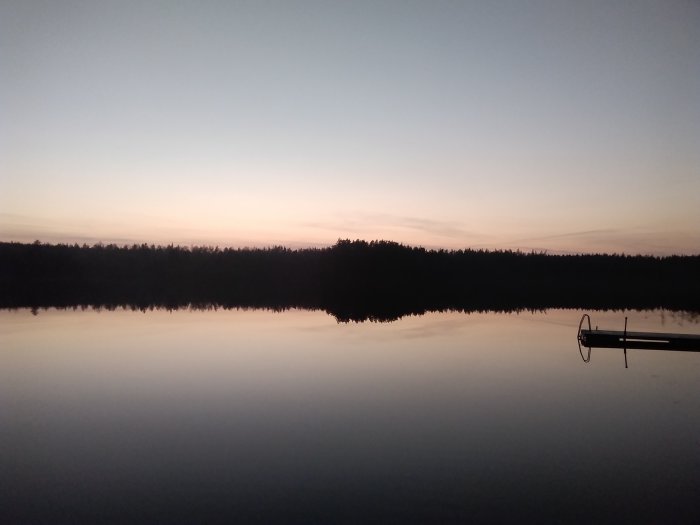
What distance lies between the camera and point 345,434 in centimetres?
876

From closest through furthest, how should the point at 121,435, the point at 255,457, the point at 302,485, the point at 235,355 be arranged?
1. the point at 302,485
2. the point at 255,457
3. the point at 121,435
4. the point at 235,355

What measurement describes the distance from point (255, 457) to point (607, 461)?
487cm

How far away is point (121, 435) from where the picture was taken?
28.5ft

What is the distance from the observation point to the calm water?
621 cm

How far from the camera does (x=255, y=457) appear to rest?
7.66 meters

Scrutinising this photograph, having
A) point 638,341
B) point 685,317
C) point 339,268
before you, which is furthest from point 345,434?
point 339,268

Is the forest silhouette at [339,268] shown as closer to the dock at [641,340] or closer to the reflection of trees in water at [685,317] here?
the reflection of trees in water at [685,317]

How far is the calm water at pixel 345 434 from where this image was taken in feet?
20.4

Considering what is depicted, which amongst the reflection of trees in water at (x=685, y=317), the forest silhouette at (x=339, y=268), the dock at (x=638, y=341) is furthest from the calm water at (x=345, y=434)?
the forest silhouette at (x=339, y=268)

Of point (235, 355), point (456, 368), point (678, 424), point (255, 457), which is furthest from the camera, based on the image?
point (235, 355)

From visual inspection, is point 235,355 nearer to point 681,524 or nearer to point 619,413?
point 619,413

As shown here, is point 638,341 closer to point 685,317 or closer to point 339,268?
point 685,317

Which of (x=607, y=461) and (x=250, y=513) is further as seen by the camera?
(x=607, y=461)

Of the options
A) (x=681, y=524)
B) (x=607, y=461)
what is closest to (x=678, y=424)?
(x=607, y=461)
